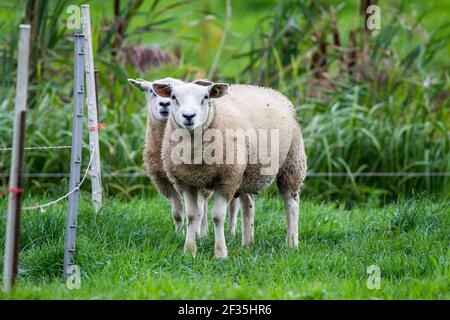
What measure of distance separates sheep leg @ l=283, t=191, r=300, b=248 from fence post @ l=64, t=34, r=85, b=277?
1662 mm

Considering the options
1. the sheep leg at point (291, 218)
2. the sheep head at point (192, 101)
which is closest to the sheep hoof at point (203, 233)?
the sheep leg at point (291, 218)

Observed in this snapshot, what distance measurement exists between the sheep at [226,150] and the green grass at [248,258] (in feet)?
0.96

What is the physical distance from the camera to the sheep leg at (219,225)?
5746 mm

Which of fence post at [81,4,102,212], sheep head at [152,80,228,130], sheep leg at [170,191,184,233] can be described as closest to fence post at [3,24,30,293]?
sheep head at [152,80,228,130]

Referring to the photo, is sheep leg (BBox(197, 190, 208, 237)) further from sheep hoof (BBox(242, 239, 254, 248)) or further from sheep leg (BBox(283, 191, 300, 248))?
sheep leg (BBox(283, 191, 300, 248))

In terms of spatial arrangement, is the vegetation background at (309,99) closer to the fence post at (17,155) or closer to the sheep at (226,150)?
the sheep at (226,150)

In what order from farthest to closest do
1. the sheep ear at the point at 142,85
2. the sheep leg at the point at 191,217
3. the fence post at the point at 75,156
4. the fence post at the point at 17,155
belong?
the sheep ear at the point at 142,85 → the sheep leg at the point at 191,217 → the fence post at the point at 75,156 → the fence post at the point at 17,155

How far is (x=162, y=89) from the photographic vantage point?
19.3 feet

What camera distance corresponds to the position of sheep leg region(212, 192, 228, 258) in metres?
5.75

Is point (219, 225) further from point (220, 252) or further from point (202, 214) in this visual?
point (202, 214)

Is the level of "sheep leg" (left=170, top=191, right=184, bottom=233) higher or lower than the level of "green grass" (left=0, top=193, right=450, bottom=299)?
higher

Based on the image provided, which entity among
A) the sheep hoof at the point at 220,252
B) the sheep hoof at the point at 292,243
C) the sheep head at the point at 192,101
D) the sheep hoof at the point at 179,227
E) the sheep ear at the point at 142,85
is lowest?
the sheep hoof at the point at 220,252

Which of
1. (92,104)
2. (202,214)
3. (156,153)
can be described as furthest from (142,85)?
(202,214)

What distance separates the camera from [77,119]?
16.5 ft
